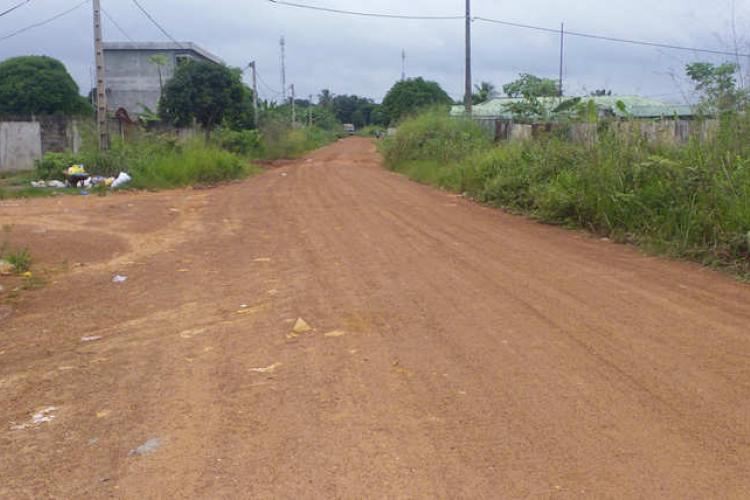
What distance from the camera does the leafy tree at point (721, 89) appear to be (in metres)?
10.1

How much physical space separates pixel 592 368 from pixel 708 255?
15.2ft

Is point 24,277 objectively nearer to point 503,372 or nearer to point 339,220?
point 339,220

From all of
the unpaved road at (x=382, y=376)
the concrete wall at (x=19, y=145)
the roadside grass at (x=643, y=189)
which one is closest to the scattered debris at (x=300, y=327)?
the unpaved road at (x=382, y=376)

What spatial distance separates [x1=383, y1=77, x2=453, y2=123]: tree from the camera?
217ft

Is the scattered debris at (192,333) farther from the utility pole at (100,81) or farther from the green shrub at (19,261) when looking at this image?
the utility pole at (100,81)

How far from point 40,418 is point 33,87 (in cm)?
4465

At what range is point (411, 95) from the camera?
2648 inches

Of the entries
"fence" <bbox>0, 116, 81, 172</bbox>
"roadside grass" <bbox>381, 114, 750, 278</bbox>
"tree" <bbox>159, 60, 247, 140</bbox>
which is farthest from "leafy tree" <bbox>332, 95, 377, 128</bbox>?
"roadside grass" <bbox>381, 114, 750, 278</bbox>

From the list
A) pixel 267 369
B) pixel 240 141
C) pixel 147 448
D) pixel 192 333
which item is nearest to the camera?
pixel 147 448

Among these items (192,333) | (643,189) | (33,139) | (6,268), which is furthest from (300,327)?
(33,139)

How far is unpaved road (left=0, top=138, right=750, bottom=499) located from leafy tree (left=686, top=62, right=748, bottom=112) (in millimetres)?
2518

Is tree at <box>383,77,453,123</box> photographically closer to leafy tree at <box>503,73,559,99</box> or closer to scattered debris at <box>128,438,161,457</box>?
leafy tree at <box>503,73,559,99</box>

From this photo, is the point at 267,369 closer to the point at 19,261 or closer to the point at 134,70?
the point at 19,261

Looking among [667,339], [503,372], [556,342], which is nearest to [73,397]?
[503,372]
